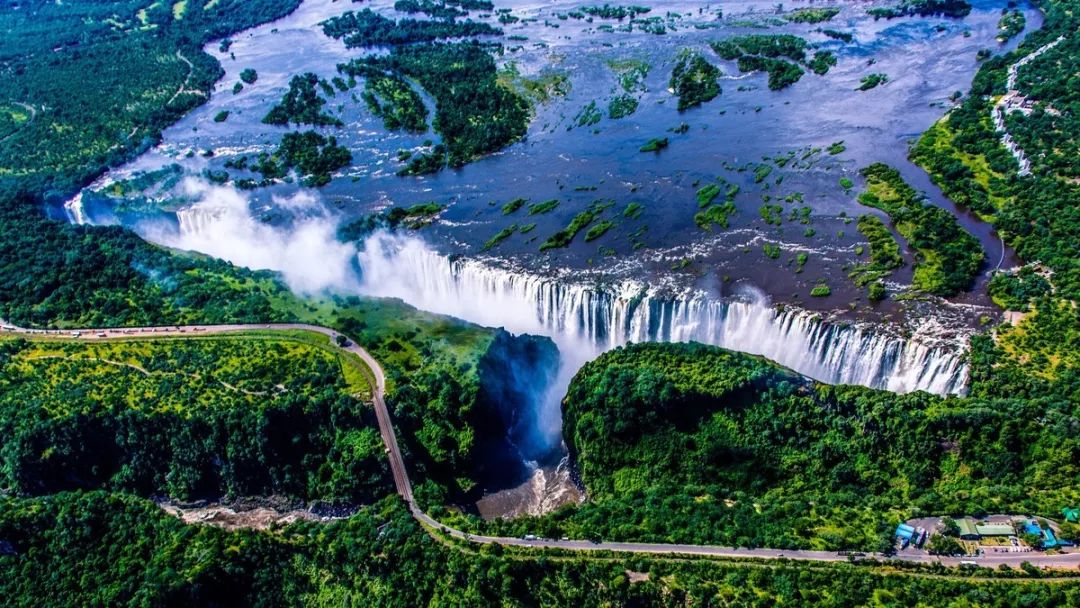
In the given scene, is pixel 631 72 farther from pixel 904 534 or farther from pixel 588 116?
pixel 904 534

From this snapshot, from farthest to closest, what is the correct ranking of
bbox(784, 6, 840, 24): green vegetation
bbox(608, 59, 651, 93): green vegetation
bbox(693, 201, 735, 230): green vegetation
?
bbox(784, 6, 840, 24): green vegetation → bbox(608, 59, 651, 93): green vegetation → bbox(693, 201, 735, 230): green vegetation

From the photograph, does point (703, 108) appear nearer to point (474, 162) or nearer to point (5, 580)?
point (474, 162)

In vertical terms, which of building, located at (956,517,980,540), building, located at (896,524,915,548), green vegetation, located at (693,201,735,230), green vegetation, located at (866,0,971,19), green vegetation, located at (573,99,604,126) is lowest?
building, located at (896,524,915,548)

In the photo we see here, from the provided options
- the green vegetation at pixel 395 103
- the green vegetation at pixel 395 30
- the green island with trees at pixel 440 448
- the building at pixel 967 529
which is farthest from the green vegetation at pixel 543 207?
the green vegetation at pixel 395 30

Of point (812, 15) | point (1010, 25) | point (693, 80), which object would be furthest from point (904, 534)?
point (812, 15)

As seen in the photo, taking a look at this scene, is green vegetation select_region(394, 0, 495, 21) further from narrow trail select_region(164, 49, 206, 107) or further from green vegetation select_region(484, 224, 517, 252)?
green vegetation select_region(484, 224, 517, 252)

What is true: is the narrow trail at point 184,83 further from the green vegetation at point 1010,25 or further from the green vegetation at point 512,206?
the green vegetation at point 1010,25

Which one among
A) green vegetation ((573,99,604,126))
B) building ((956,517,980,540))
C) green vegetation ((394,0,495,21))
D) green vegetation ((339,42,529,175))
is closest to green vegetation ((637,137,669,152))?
green vegetation ((573,99,604,126))
